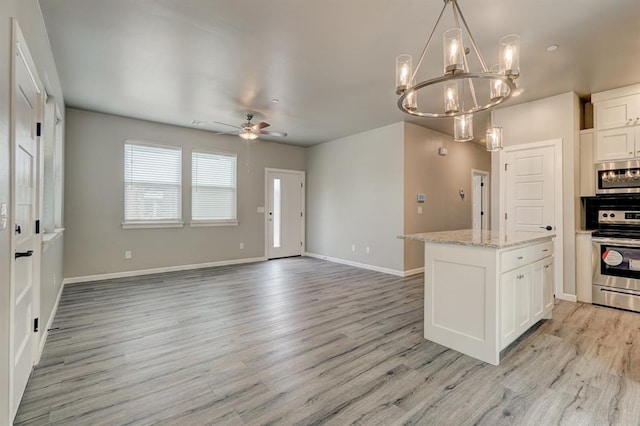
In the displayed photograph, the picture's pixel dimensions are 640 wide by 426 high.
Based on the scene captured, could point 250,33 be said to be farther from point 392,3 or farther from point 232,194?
point 232,194

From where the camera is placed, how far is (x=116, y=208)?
5168 millimetres

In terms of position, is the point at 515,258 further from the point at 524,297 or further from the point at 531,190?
the point at 531,190

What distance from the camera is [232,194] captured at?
21.4 feet

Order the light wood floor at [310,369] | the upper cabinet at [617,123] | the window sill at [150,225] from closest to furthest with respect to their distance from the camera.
Answer: the light wood floor at [310,369] < the upper cabinet at [617,123] < the window sill at [150,225]

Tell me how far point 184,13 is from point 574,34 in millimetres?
3397

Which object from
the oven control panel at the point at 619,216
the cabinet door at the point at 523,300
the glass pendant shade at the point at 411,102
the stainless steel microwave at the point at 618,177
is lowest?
the cabinet door at the point at 523,300

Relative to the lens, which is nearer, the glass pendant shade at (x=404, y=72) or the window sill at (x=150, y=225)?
the glass pendant shade at (x=404, y=72)

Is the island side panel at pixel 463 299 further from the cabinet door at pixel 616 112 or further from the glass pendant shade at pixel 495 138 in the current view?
the cabinet door at pixel 616 112

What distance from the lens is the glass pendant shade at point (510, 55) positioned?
1.91 meters

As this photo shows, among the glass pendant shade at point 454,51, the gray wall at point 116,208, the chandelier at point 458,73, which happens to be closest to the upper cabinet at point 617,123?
the chandelier at point 458,73

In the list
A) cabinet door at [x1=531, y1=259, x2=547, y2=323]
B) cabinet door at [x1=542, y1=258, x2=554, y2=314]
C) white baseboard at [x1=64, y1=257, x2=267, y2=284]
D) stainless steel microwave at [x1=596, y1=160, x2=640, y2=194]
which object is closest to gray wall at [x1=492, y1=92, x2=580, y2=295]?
stainless steel microwave at [x1=596, y1=160, x2=640, y2=194]

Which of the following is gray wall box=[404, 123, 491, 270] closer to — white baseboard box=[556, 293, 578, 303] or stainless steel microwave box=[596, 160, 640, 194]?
white baseboard box=[556, 293, 578, 303]

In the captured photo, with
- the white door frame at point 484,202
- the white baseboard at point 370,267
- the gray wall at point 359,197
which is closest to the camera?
the white baseboard at point 370,267

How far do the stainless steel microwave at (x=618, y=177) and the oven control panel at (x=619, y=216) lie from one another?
12.5 inches
